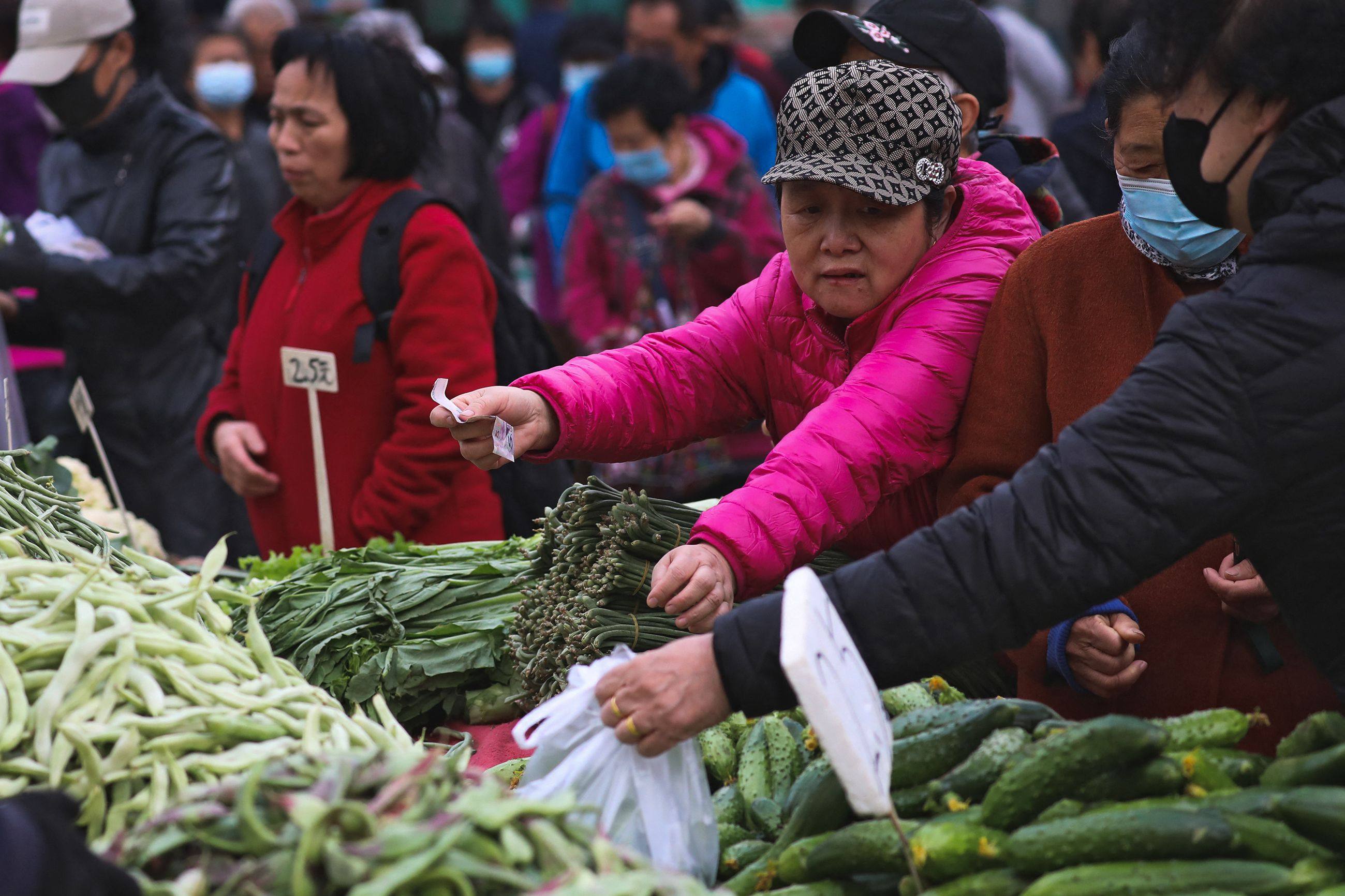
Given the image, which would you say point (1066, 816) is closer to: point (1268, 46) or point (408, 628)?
point (1268, 46)

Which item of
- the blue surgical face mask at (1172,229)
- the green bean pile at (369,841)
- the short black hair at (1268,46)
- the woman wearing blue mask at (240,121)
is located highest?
the short black hair at (1268,46)

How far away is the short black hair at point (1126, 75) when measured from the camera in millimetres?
2338

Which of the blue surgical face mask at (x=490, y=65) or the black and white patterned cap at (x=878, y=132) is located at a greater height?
the black and white patterned cap at (x=878, y=132)

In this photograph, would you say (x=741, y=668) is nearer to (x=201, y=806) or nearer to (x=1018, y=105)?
(x=201, y=806)

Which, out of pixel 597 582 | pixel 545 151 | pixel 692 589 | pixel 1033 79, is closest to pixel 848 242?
pixel 692 589

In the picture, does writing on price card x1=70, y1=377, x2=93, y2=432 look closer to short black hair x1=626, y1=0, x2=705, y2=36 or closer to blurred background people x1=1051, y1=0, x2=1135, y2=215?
blurred background people x1=1051, y1=0, x2=1135, y2=215

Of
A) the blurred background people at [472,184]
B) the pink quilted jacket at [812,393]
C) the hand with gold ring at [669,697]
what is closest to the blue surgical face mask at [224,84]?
the blurred background people at [472,184]

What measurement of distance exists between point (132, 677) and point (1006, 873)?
1.28 m

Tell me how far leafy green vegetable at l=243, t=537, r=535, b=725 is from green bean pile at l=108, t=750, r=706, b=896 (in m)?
1.45

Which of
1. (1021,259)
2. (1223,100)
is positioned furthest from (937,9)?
(1223,100)

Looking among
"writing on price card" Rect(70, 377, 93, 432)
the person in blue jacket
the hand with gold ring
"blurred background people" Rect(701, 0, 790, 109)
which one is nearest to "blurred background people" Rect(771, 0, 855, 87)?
"blurred background people" Rect(701, 0, 790, 109)

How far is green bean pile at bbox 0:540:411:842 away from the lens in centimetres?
197

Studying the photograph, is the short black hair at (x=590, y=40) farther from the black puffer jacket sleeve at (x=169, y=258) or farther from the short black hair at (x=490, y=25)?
the black puffer jacket sleeve at (x=169, y=258)

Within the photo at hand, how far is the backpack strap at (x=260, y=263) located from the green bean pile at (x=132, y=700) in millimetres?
2380
